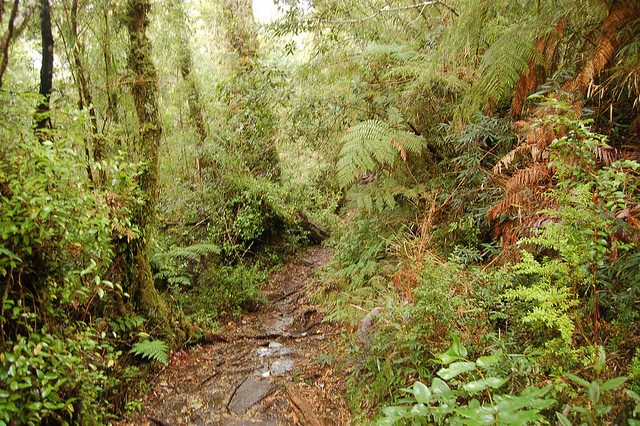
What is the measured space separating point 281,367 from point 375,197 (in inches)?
96.7

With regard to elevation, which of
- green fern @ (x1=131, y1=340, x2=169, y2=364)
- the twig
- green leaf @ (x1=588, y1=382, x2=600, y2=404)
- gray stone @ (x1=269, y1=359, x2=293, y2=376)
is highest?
green leaf @ (x1=588, y1=382, x2=600, y2=404)

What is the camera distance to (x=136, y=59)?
4918mm

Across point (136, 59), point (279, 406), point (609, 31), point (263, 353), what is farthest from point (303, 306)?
point (609, 31)

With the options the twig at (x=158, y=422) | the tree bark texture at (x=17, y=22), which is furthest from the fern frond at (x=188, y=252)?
the tree bark texture at (x=17, y=22)

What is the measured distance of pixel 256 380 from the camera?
14.0 feet

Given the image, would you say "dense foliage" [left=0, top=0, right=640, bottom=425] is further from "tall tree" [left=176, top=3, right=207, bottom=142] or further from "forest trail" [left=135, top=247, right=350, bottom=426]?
"forest trail" [left=135, top=247, right=350, bottom=426]

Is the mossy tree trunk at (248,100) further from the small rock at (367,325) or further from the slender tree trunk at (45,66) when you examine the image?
the small rock at (367,325)

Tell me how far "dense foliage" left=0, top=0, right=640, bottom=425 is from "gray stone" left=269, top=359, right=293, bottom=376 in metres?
0.74

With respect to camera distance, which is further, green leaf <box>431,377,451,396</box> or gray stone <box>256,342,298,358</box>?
gray stone <box>256,342,298,358</box>

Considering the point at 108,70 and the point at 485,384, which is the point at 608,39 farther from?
the point at 108,70

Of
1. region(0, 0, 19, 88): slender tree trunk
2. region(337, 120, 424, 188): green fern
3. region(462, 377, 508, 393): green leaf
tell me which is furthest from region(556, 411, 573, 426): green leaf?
region(0, 0, 19, 88): slender tree trunk

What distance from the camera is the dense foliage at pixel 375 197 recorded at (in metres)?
2.28

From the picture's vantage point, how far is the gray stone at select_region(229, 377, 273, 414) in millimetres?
3830

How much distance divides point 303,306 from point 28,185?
4755 millimetres
